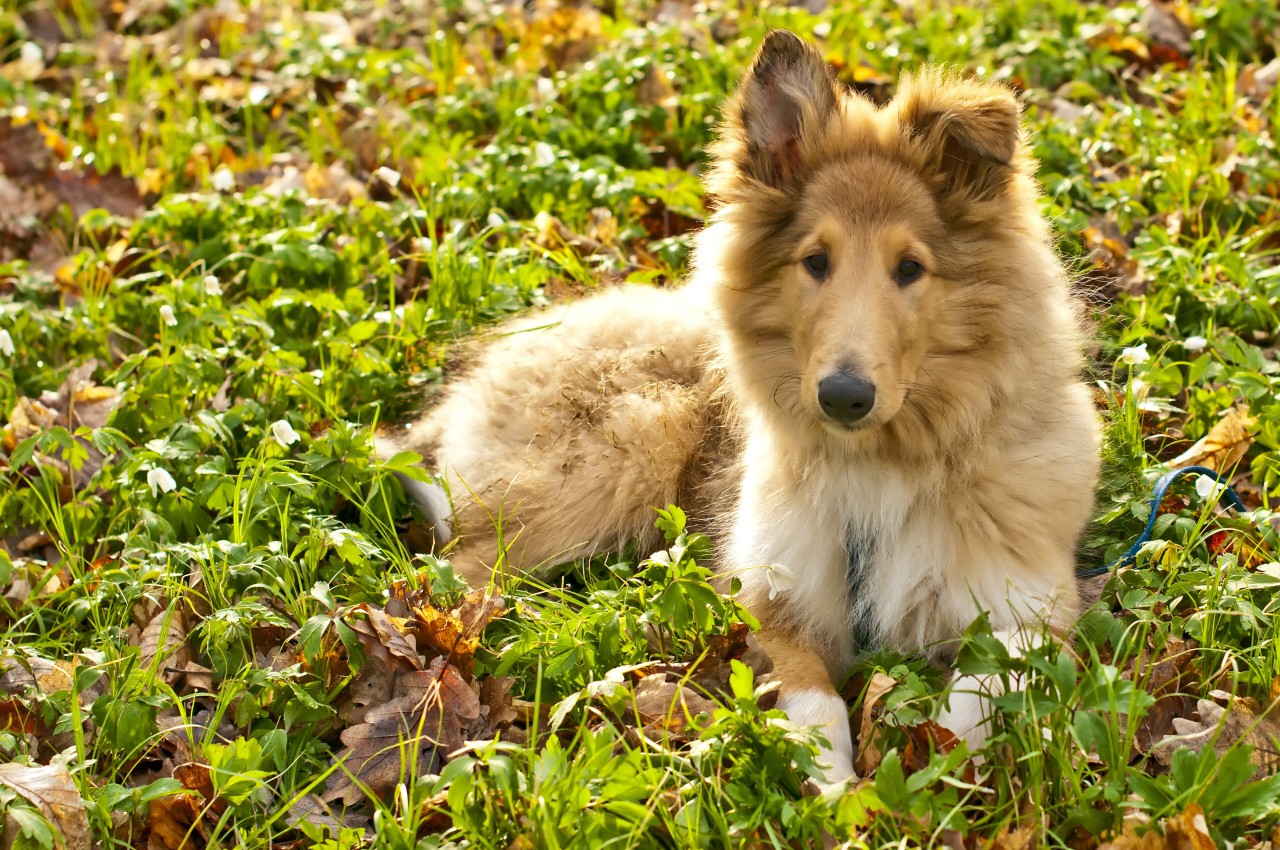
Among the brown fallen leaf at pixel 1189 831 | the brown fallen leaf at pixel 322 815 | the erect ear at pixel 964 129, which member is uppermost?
the erect ear at pixel 964 129

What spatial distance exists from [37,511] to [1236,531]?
373 centimetres

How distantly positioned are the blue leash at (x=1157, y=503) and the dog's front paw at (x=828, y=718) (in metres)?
0.92

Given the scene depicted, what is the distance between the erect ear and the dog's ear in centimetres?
23

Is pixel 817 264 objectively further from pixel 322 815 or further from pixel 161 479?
pixel 161 479

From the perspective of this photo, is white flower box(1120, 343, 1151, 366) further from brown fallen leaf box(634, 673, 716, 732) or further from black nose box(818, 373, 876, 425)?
brown fallen leaf box(634, 673, 716, 732)

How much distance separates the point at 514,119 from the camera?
6.09m

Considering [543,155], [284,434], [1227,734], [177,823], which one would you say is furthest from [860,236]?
[543,155]

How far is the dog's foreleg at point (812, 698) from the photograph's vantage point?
9.09 feet

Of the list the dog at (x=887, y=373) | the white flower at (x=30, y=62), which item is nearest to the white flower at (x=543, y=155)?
the dog at (x=887, y=373)

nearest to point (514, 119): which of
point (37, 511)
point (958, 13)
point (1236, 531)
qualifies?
point (958, 13)

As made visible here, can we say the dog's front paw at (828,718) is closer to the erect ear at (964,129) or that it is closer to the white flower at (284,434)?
the erect ear at (964,129)

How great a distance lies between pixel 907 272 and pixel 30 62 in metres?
6.62

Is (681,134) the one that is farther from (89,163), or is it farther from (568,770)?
(568,770)

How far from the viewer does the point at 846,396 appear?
284 centimetres
